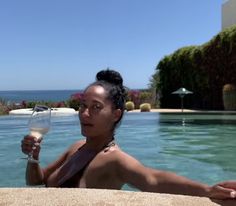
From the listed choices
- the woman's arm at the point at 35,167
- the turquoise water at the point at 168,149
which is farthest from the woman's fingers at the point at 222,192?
the turquoise water at the point at 168,149

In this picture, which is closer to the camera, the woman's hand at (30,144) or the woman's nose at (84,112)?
the woman's nose at (84,112)

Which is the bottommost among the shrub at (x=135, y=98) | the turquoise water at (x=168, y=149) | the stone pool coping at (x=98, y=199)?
the turquoise water at (x=168, y=149)

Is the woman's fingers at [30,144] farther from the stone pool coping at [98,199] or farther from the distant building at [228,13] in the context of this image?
the distant building at [228,13]

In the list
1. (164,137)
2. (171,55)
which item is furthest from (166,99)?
(164,137)

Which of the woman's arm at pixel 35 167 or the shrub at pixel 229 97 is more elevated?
the shrub at pixel 229 97

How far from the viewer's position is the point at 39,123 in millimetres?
2475

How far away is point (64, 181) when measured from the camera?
7.33ft

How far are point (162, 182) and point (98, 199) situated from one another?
15.2 inches

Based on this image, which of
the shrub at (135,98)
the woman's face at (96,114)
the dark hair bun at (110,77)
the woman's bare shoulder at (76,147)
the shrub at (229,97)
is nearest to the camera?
the woman's face at (96,114)

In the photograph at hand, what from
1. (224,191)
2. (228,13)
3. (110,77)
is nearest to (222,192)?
(224,191)

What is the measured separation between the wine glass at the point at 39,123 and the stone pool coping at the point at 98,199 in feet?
2.21

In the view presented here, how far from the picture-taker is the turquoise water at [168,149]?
7.04 metres

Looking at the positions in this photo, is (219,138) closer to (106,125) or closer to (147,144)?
(147,144)

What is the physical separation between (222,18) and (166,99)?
7288 mm
